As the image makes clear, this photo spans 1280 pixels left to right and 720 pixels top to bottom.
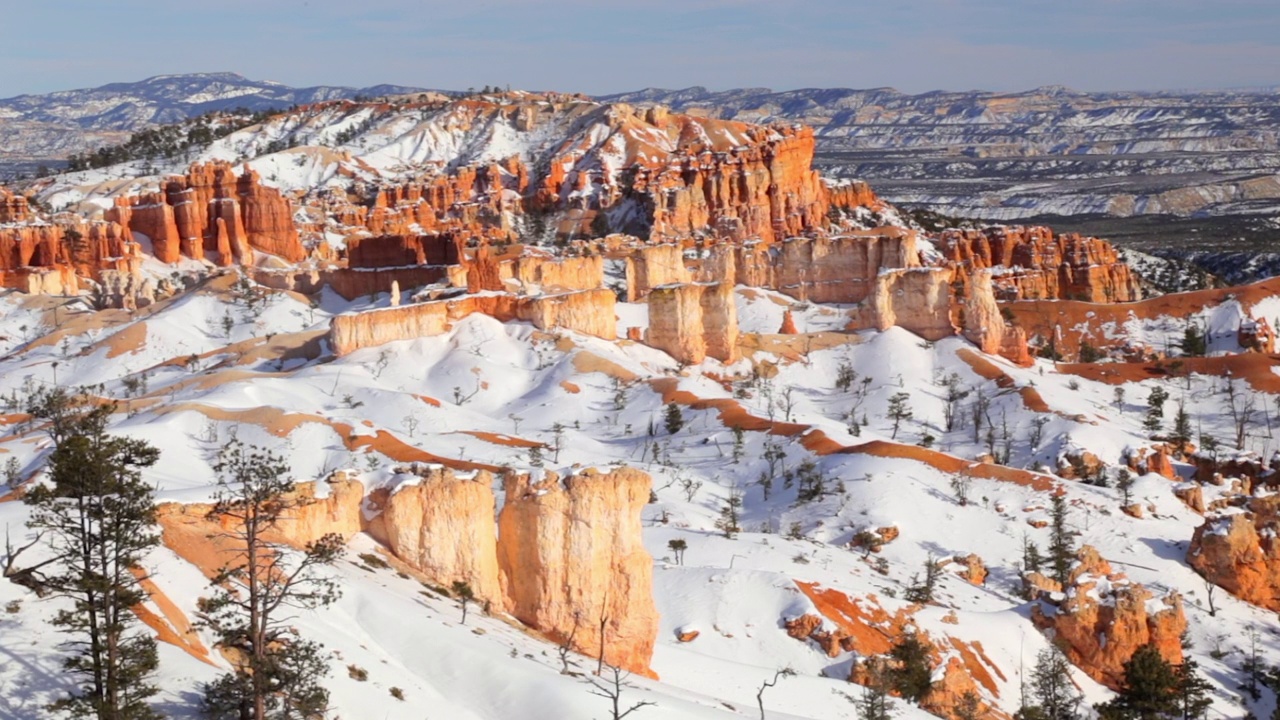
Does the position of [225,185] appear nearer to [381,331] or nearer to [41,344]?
[41,344]

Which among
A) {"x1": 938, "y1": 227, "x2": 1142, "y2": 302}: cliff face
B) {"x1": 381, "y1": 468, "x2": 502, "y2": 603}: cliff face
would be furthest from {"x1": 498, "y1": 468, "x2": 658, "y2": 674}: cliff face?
{"x1": 938, "y1": 227, "x2": 1142, "y2": 302}: cliff face

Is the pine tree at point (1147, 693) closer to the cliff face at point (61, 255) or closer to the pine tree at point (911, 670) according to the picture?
the pine tree at point (911, 670)

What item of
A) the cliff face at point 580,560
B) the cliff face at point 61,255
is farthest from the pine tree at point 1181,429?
the cliff face at point 61,255

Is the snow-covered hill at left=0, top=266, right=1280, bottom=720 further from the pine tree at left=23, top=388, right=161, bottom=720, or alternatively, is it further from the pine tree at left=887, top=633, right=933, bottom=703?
the pine tree at left=23, top=388, right=161, bottom=720

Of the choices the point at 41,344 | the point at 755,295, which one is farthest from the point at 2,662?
the point at 755,295

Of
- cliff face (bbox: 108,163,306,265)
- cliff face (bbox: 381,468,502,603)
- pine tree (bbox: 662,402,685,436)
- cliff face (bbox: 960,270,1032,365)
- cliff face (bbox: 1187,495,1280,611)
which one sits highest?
cliff face (bbox: 108,163,306,265)

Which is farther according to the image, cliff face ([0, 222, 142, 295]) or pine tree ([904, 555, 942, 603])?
cliff face ([0, 222, 142, 295])
